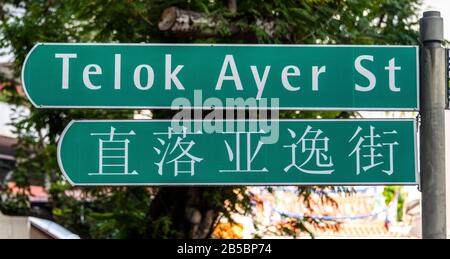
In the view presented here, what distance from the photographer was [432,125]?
157 inches

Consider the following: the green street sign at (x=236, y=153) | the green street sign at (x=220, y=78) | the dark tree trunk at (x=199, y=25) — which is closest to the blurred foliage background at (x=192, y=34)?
the dark tree trunk at (x=199, y=25)

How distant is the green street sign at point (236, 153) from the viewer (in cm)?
398

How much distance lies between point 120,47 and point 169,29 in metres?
2.69

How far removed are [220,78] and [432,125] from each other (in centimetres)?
105

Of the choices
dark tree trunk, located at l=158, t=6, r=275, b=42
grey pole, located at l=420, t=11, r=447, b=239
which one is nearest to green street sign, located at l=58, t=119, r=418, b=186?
grey pole, located at l=420, t=11, r=447, b=239

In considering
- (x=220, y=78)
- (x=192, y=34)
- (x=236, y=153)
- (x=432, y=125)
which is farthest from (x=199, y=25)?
(x=432, y=125)

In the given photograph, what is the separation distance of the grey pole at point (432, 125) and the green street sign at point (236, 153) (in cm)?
8

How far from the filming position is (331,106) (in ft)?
13.4

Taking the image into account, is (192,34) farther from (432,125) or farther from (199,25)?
(432,125)

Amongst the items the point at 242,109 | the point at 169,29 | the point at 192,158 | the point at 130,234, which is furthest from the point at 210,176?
the point at 130,234

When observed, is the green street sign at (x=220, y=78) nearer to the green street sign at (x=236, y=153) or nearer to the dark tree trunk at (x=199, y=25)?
the green street sign at (x=236, y=153)

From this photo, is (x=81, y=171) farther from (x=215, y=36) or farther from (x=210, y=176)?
(x=215, y=36)

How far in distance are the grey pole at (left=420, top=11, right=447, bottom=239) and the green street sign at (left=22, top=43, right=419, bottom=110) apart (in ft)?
0.21

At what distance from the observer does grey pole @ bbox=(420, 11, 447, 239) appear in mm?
3896
